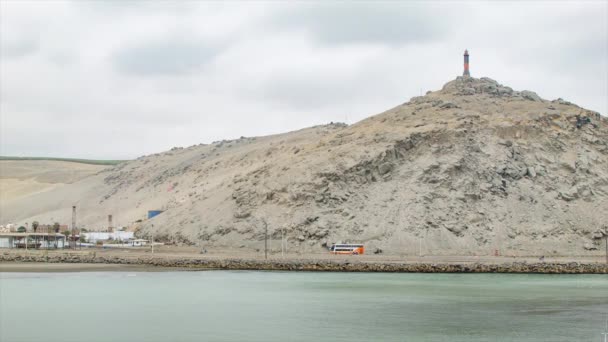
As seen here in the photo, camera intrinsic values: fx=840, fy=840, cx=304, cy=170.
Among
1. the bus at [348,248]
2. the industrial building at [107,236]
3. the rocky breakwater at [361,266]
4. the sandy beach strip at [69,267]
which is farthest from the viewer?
the industrial building at [107,236]

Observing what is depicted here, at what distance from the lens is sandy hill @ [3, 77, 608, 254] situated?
8656 centimetres

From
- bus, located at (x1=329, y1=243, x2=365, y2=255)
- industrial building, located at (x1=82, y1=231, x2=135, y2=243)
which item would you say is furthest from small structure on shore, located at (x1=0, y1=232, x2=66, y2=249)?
bus, located at (x1=329, y1=243, x2=365, y2=255)

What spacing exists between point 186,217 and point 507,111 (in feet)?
138

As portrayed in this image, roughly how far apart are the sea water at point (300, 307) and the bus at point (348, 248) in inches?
496

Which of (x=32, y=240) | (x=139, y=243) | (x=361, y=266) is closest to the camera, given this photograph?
(x=361, y=266)

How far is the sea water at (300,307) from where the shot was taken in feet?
132

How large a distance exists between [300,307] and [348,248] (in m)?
35.3

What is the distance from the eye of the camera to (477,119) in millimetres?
101438

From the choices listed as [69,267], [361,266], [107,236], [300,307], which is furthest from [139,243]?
[300,307]

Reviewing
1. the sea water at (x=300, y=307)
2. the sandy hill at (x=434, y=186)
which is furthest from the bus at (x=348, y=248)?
the sea water at (x=300, y=307)

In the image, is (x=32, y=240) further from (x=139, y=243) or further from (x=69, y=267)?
(x=69, y=267)

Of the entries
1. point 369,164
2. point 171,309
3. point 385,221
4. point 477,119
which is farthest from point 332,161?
point 171,309

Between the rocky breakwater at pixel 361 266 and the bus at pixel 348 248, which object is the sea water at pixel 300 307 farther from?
the bus at pixel 348 248

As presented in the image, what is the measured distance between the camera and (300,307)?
4981 centimetres
